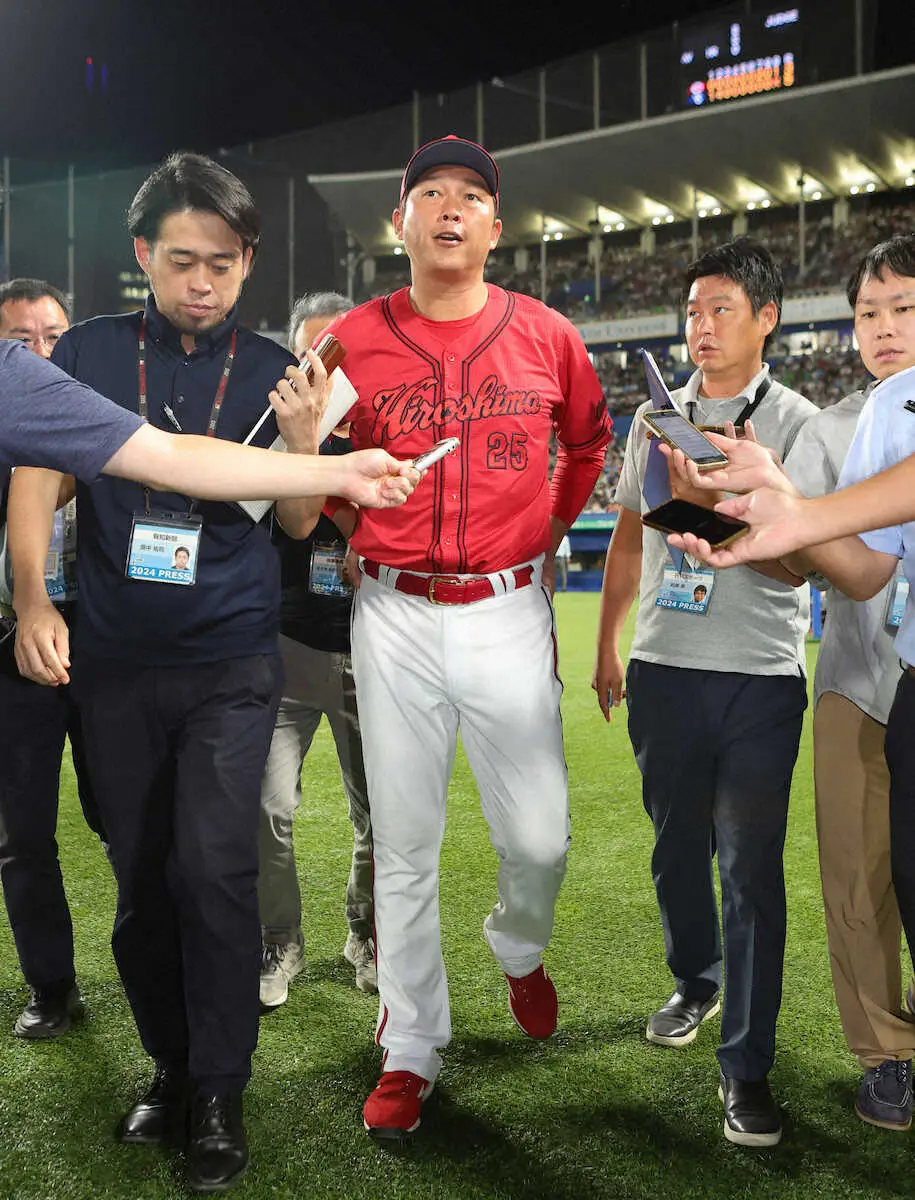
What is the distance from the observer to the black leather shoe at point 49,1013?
3.09 meters

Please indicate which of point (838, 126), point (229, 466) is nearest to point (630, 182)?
point (838, 126)

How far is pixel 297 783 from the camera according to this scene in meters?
3.60

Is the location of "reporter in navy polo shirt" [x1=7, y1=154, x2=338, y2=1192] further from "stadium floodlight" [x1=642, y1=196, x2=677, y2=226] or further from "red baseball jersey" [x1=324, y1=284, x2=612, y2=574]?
"stadium floodlight" [x1=642, y1=196, x2=677, y2=226]

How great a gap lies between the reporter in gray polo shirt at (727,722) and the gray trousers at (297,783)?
3.33ft

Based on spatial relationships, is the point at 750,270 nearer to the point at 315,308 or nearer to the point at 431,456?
the point at 431,456

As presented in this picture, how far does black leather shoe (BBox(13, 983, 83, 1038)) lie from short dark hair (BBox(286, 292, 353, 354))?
2.26 m

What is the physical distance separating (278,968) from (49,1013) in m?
0.69

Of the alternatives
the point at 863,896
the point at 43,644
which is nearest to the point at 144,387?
the point at 43,644

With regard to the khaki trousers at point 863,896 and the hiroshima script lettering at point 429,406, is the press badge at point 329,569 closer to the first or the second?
the hiroshima script lettering at point 429,406

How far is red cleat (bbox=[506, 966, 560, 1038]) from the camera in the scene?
9.98ft

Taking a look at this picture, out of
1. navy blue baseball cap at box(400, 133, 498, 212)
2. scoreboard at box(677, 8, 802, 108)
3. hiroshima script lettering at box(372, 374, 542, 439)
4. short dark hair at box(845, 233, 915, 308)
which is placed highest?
scoreboard at box(677, 8, 802, 108)

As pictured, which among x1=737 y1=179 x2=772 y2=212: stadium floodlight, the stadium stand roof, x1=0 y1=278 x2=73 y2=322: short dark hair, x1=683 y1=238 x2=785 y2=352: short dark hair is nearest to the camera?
x1=683 y1=238 x2=785 y2=352: short dark hair

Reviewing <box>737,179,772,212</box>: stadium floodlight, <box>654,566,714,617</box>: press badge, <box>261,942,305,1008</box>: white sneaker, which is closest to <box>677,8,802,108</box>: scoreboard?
<box>737,179,772,212</box>: stadium floodlight

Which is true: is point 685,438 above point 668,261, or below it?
below
